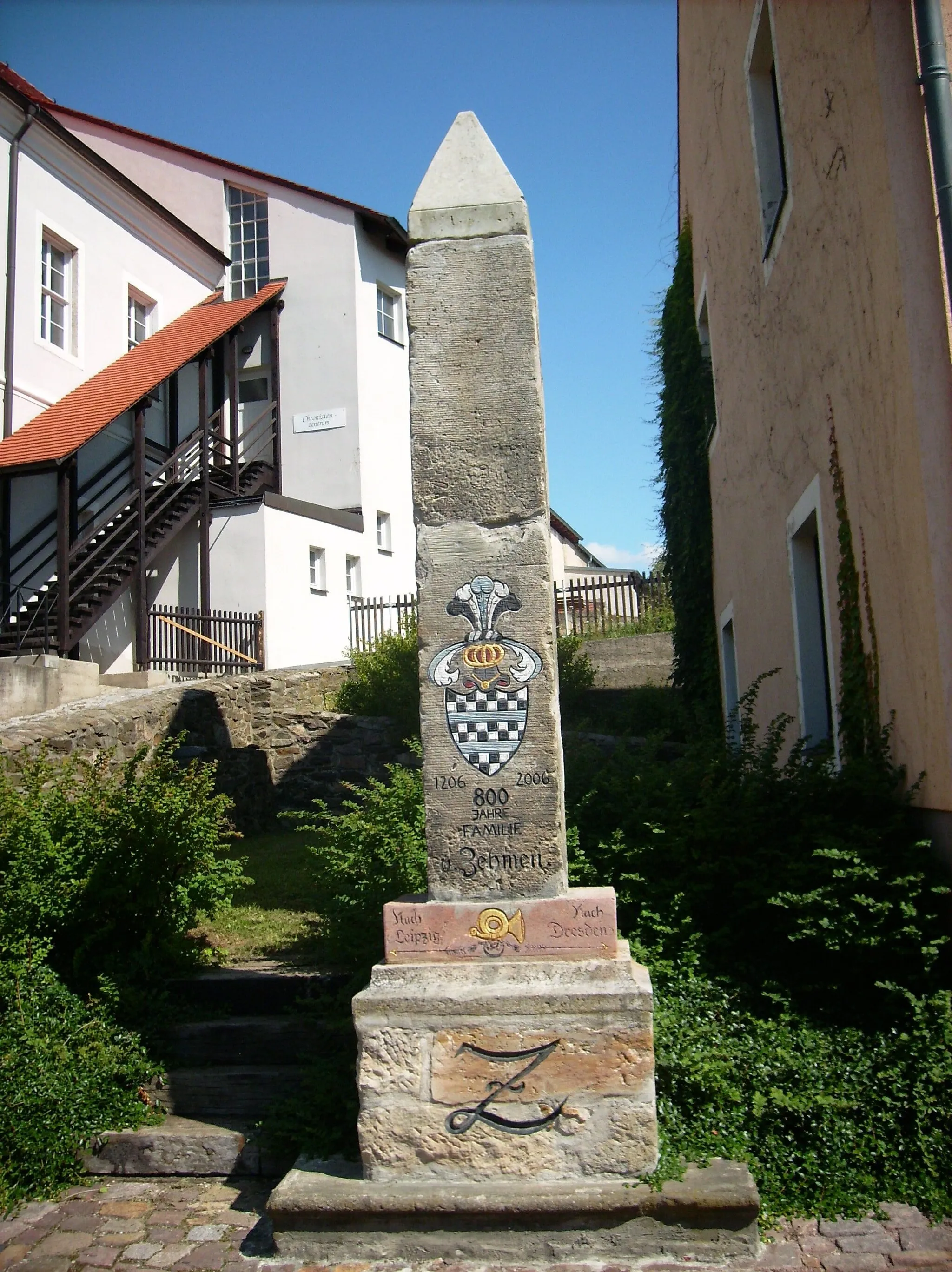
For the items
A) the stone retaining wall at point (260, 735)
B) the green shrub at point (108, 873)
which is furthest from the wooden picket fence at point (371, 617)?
the green shrub at point (108, 873)

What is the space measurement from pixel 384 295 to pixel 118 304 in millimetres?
5898

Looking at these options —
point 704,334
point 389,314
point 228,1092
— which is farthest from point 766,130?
point 389,314

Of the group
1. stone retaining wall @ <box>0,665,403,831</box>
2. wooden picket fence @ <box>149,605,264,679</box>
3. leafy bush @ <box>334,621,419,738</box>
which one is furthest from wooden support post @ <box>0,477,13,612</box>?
leafy bush @ <box>334,621,419,738</box>

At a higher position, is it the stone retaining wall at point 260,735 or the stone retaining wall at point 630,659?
the stone retaining wall at point 630,659

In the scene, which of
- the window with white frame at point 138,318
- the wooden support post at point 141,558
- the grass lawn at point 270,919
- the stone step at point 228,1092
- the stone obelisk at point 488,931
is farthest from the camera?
A: the window with white frame at point 138,318

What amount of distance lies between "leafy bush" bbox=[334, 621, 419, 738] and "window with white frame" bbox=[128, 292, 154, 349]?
291 inches

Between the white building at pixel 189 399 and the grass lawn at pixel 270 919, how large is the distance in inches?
262

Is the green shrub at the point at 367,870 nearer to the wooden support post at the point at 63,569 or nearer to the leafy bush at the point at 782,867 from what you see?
the leafy bush at the point at 782,867

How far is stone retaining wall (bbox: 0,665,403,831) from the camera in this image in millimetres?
11570

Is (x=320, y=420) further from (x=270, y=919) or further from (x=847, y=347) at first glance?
(x=847, y=347)

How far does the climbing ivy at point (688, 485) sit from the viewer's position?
36.4 ft

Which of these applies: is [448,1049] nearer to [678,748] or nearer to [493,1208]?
[493,1208]

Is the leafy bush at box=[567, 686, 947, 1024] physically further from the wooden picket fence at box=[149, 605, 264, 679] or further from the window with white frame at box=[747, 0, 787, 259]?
the wooden picket fence at box=[149, 605, 264, 679]

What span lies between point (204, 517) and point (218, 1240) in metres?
14.2
